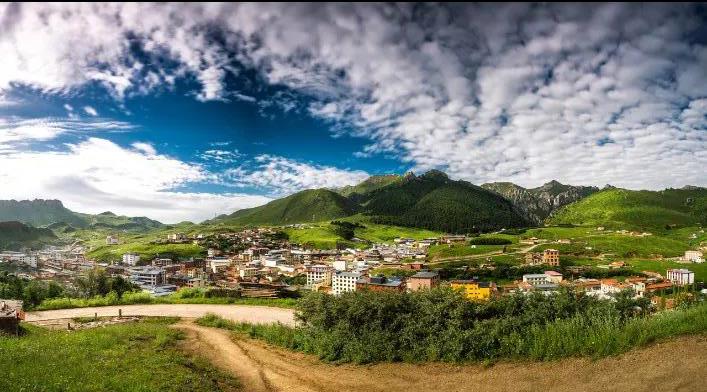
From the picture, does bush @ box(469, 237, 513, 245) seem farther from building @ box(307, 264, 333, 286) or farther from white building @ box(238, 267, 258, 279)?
white building @ box(238, 267, 258, 279)

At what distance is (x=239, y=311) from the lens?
65.9 feet

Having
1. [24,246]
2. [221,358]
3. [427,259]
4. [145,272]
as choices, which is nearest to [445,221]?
[427,259]

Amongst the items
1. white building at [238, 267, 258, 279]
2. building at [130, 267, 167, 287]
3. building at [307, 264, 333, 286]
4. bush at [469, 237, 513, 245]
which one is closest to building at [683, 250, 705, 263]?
bush at [469, 237, 513, 245]

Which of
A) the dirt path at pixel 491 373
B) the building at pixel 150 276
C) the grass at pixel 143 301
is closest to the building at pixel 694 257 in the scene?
the grass at pixel 143 301

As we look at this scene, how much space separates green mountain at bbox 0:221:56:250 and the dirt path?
656ft

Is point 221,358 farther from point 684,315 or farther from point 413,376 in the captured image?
point 684,315

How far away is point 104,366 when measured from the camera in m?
9.57

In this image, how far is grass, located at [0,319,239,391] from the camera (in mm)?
8016

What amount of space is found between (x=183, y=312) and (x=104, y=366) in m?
10.9

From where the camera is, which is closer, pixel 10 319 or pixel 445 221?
pixel 10 319

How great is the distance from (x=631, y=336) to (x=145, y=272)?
9065 centimetres

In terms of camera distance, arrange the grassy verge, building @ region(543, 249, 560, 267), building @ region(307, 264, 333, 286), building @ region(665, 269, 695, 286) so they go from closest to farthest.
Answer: the grassy verge → building @ region(665, 269, 695, 286) → building @ region(307, 264, 333, 286) → building @ region(543, 249, 560, 267)

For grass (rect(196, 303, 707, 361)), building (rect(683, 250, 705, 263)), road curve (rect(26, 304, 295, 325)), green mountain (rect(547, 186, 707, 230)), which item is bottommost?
building (rect(683, 250, 705, 263))

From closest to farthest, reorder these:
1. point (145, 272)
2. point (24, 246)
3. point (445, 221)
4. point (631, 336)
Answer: point (631, 336) → point (145, 272) → point (24, 246) → point (445, 221)
